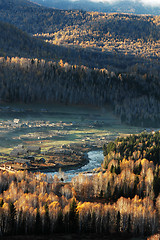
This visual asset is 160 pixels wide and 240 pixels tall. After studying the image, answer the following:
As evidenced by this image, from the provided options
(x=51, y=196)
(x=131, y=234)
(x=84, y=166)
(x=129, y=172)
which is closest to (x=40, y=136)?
(x=84, y=166)

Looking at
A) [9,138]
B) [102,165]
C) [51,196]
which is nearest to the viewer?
[51,196]

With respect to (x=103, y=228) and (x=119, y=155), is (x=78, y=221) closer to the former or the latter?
(x=103, y=228)

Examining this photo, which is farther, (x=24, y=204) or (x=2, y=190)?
(x=2, y=190)

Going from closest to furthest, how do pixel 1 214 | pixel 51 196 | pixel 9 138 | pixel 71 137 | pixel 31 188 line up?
pixel 1 214
pixel 51 196
pixel 31 188
pixel 9 138
pixel 71 137

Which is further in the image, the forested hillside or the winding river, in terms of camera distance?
the winding river

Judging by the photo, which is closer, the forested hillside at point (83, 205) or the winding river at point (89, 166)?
the forested hillside at point (83, 205)

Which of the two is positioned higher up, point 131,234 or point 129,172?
point 129,172

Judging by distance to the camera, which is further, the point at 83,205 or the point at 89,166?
the point at 89,166

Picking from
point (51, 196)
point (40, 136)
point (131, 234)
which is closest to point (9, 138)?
point (40, 136)

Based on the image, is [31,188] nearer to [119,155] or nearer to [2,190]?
[2,190]

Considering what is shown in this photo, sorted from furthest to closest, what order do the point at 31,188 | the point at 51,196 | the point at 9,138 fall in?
the point at 9,138
the point at 31,188
the point at 51,196
